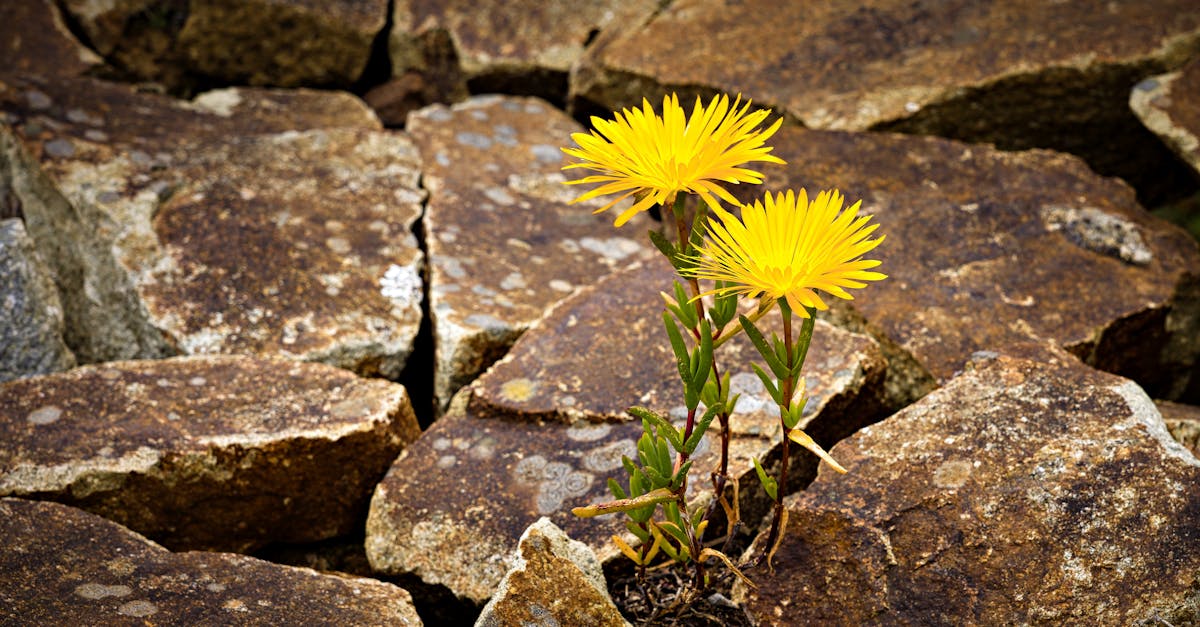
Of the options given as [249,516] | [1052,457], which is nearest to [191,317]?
[249,516]

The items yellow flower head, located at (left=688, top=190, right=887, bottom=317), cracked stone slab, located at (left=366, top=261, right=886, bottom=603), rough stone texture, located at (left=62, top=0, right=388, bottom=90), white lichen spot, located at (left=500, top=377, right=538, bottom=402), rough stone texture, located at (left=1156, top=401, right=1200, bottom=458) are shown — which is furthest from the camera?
rough stone texture, located at (left=62, top=0, right=388, bottom=90)

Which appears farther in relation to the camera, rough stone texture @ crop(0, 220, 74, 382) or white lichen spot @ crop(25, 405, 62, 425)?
rough stone texture @ crop(0, 220, 74, 382)

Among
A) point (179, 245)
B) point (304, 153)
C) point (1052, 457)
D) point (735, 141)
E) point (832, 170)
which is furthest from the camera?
point (304, 153)

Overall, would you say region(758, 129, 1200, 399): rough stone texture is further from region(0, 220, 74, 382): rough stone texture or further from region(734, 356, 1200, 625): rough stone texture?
region(0, 220, 74, 382): rough stone texture

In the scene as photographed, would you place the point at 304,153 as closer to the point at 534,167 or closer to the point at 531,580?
the point at 534,167

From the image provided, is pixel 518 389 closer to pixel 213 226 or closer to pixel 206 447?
pixel 206 447

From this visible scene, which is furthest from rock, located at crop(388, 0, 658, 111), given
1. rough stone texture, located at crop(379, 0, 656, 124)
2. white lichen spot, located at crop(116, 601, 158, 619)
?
white lichen spot, located at crop(116, 601, 158, 619)

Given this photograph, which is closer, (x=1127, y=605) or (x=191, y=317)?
(x=1127, y=605)

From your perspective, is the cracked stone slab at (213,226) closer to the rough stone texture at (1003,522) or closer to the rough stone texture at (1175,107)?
the rough stone texture at (1003,522)
